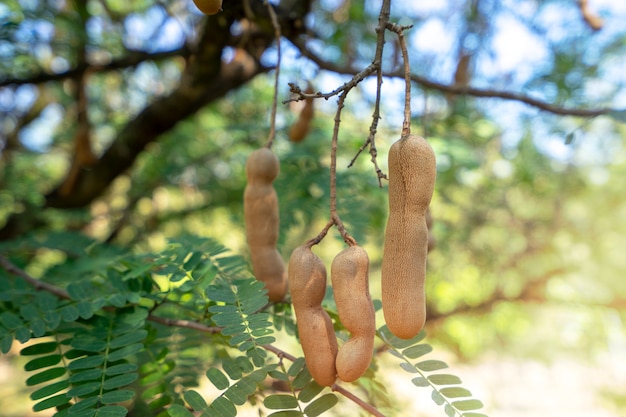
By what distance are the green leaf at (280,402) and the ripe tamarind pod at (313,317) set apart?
85 millimetres

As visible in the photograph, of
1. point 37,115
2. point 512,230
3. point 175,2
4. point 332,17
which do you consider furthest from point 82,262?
point 512,230

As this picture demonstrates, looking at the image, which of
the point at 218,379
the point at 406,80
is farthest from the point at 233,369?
the point at 406,80

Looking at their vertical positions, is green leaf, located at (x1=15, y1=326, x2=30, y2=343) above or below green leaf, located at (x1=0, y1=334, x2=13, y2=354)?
above

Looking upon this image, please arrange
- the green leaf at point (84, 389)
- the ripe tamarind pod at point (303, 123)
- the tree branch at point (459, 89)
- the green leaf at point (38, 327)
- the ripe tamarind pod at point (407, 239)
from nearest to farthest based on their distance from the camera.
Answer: the ripe tamarind pod at point (407, 239)
the green leaf at point (84, 389)
the green leaf at point (38, 327)
the tree branch at point (459, 89)
the ripe tamarind pod at point (303, 123)

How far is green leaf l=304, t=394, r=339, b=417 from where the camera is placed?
0.69 meters

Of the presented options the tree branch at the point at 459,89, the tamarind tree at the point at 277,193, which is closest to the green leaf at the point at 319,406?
the tamarind tree at the point at 277,193

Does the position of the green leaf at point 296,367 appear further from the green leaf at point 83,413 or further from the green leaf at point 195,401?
the green leaf at point 83,413

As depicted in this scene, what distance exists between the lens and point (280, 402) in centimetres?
69

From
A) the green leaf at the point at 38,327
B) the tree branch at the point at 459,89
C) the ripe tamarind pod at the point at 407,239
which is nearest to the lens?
the ripe tamarind pod at the point at 407,239

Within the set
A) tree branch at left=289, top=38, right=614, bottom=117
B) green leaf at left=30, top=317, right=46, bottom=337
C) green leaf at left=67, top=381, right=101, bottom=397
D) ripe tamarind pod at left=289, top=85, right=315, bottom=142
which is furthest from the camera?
ripe tamarind pod at left=289, top=85, right=315, bottom=142

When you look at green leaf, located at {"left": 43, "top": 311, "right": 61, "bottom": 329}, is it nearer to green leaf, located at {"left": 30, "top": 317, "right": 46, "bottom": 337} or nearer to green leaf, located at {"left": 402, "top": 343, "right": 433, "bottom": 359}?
green leaf, located at {"left": 30, "top": 317, "right": 46, "bottom": 337}

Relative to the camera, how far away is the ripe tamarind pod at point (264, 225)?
813 mm

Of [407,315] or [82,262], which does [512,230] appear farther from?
[407,315]

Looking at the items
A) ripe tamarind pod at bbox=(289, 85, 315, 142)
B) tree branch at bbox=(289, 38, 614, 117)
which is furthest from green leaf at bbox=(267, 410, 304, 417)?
ripe tamarind pod at bbox=(289, 85, 315, 142)
